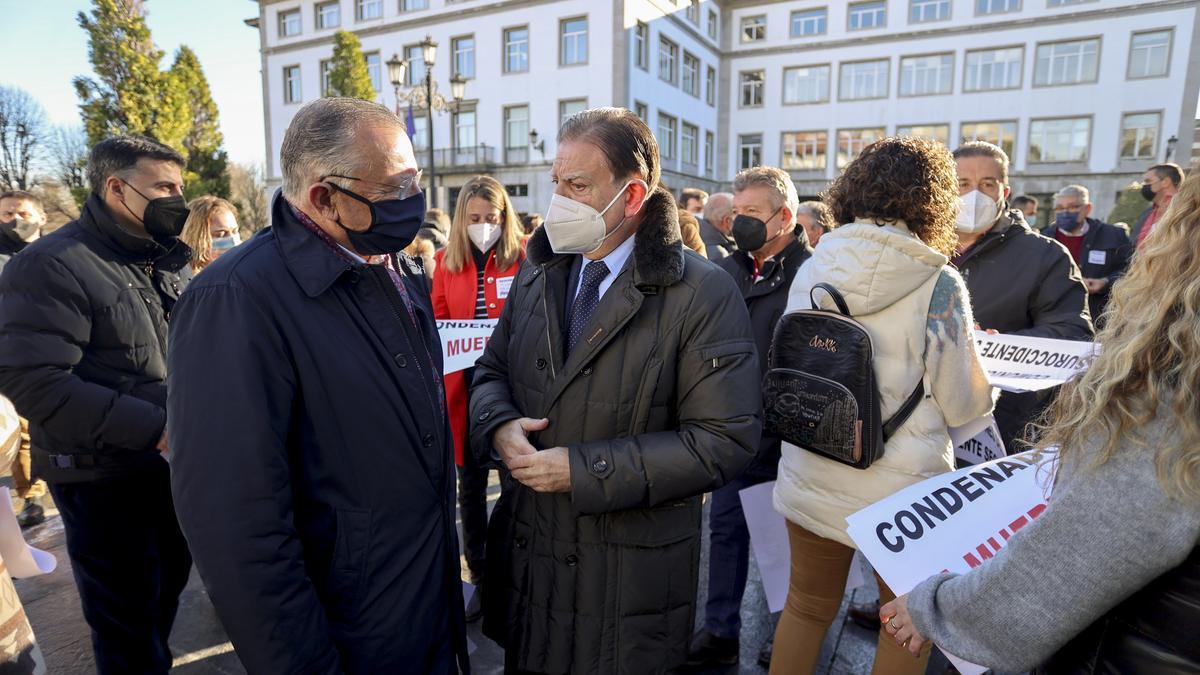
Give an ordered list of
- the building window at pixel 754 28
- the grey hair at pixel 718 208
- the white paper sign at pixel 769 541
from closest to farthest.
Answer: the white paper sign at pixel 769 541 < the grey hair at pixel 718 208 < the building window at pixel 754 28

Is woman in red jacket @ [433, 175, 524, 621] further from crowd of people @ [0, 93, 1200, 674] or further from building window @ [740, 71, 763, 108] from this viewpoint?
building window @ [740, 71, 763, 108]

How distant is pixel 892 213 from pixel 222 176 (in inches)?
1313

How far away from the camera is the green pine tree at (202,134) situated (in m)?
28.2

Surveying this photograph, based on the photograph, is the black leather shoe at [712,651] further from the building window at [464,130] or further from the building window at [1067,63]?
the building window at [1067,63]

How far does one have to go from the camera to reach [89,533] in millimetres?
2389

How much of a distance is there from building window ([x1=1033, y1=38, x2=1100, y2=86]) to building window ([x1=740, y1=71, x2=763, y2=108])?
13.1 m

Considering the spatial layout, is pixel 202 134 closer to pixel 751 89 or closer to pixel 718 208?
pixel 751 89

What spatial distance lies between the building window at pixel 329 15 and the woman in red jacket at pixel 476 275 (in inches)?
1494

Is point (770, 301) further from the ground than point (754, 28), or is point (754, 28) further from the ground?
point (754, 28)

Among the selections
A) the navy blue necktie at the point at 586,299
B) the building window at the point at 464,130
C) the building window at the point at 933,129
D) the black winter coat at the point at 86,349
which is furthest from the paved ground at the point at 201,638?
the building window at the point at 933,129

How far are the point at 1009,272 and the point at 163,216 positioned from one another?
3583 mm

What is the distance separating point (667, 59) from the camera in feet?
104

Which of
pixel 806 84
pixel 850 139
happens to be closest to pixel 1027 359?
pixel 850 139

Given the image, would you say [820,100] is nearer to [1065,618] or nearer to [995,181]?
[995,181]
